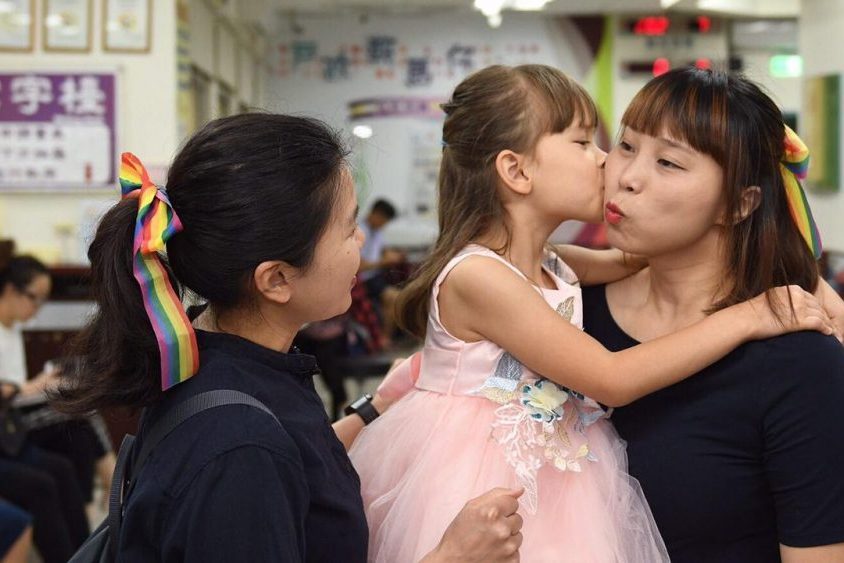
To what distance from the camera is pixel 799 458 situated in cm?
140

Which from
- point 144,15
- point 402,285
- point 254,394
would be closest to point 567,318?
point 402,285

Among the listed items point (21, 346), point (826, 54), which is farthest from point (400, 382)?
point (826, 54)

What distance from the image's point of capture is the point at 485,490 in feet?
4.96

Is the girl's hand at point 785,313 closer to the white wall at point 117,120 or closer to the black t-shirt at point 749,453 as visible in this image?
the black t-shirt at point 749,453

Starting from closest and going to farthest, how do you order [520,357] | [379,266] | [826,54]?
[520,357] < [826,54] < [379,266]

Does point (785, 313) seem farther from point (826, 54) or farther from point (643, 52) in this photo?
point (643, 52)

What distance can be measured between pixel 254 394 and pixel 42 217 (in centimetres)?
552

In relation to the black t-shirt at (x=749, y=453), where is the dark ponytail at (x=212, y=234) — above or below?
above

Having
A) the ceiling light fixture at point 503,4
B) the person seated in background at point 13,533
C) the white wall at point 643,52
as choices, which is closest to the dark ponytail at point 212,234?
the person seated in background at point 13,533

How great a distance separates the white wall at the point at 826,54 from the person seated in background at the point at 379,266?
315 centimetres

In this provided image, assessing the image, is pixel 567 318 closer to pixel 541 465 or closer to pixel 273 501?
pixel 541 465

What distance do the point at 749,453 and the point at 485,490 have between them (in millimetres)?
386

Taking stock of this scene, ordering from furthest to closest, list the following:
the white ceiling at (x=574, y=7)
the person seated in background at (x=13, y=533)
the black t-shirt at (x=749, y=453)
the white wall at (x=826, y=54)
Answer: the white ceiling at (x=574, y=7)
the white wall at (x=826, y=54)
the person seated in background at (x=13, y=533)
the black t-shirt at (x=749, y=453)

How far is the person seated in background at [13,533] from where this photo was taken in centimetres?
356
